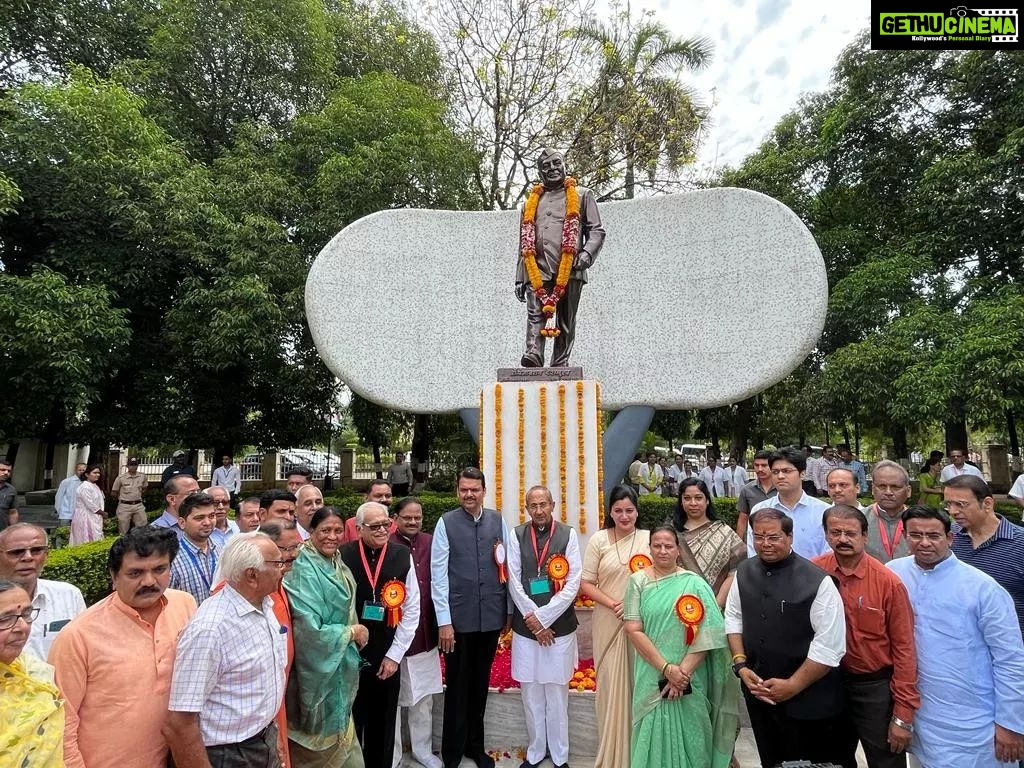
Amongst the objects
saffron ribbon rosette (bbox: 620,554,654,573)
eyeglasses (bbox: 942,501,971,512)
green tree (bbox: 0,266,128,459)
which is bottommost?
saffron ribbon rosette (bbox: 620,554,654,573)

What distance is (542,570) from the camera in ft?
10.7

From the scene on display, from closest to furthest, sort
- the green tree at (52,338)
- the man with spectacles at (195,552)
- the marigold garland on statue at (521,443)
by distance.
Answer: the man with spectacles at (195,552), the marigold garland on statue at (521,443), the green tree at (52,338)

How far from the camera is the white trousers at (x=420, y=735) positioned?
3158 mm

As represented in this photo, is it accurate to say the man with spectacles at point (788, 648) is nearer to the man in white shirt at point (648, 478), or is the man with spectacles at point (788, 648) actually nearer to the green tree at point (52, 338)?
the green tree at point (52, 338)

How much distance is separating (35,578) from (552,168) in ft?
14.4

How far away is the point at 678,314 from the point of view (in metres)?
7.72

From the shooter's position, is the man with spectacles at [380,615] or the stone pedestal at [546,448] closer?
the man with spectacles at [380,615]

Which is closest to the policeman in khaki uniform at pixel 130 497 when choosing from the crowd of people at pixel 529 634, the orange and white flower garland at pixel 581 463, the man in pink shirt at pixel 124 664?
the crowd of people at pixel 529 634

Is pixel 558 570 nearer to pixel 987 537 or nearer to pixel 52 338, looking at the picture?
pixel 987 537

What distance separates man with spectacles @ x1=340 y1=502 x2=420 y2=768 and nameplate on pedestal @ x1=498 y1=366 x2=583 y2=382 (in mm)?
2516

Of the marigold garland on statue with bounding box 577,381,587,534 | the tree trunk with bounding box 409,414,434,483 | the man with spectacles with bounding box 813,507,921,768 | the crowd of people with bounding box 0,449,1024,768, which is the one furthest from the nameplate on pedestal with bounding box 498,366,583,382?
the tree trunk with bounding box 409,414,434,483

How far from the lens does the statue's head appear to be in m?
5.38

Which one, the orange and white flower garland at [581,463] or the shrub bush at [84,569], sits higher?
the orange and white flower garland at [581,463]

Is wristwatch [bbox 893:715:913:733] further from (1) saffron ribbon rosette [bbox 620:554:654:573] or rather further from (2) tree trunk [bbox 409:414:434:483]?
(2) tree trunk [bbox 409:414:434:483]
